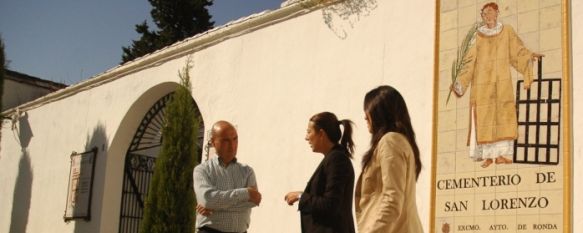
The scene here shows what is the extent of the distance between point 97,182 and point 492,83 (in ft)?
21.0

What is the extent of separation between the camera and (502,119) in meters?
4.93

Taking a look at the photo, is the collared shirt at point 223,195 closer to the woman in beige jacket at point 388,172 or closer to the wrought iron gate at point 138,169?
the woman in beige jacket at point 388,172

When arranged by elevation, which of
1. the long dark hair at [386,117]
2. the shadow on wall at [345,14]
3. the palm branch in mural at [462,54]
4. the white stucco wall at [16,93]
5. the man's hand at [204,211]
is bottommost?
the man's hand at [204,211]

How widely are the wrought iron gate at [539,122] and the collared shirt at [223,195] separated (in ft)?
5.91

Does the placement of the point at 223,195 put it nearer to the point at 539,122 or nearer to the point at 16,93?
the point at 539,122

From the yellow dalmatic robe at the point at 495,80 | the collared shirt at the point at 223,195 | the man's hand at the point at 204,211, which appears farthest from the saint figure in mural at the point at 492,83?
the man's hand at the point at 204,211

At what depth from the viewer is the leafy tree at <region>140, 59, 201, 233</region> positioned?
732 centimetres

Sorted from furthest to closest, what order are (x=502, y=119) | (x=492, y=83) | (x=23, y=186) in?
(x=23, y=186) → (x=492, y=83) → (x=502, y=119)

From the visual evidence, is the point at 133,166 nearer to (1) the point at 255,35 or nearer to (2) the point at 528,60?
(1) the point at 255,35

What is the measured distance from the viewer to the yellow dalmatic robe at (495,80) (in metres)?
4.88

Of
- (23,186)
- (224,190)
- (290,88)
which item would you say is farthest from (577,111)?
(23,186)

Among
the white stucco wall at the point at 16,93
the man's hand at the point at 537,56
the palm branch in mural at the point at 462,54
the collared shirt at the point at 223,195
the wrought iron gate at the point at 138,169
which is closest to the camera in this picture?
the collared shirt at the point at 223,195

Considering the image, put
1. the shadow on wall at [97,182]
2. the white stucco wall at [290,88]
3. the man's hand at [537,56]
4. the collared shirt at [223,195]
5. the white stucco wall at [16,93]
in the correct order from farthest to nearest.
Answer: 1. the white stucco wall at [16,93]
2. the shadow on wall at [97,182]
3. the white stucco wall at [290,88]
4. the man's hand at [537,56]
5. the collared shirt at [223,195]

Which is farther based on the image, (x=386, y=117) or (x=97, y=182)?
(x=97, y=182)
